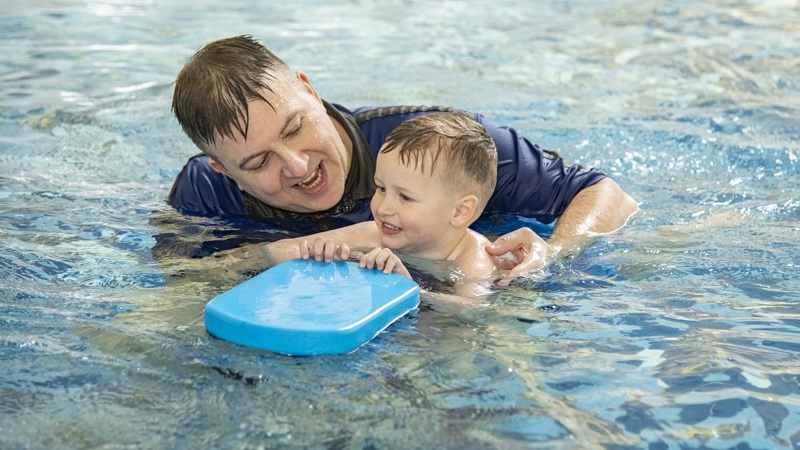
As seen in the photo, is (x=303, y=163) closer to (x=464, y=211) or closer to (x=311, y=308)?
(x=464, y=211)

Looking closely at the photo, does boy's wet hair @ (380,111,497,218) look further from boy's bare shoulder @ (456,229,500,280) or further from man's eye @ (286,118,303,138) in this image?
man's eye @ (286,118,303,138)

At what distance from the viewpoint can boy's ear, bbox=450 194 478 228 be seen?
3.34 meters

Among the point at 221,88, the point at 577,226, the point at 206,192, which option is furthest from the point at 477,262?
the point at 206,192

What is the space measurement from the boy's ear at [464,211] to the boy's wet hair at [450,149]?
0.10 ft

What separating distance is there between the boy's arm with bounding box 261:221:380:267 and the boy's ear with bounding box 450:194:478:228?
0.31m

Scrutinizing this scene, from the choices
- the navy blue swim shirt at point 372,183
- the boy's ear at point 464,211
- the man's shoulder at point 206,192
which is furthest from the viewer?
the man's shoulder at point 206,192

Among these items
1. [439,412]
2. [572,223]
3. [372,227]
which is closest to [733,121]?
[572,223]

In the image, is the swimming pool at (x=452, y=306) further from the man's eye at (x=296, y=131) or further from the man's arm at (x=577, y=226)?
the man's eye at (x=296, y=131)

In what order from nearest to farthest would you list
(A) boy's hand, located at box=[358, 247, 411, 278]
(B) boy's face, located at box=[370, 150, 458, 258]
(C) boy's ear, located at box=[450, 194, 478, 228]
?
(A) boy's hand, located at box=[358, 247, 411, 278], (B) boy's face, located at box=[370, 150, 458, 258], (C) boy's ear, located at box=[450, 194, 478, 228]

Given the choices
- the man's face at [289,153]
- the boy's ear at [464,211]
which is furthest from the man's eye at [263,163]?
the boy's ear at [464,211]

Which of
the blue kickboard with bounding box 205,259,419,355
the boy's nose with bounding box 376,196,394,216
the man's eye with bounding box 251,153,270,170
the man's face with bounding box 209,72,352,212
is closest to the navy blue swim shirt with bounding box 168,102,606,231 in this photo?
the man's face with bounding box 209,72,352,212

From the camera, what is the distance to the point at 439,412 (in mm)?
2416

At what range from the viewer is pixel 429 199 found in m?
3.25

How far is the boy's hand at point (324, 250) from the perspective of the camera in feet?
10.5
